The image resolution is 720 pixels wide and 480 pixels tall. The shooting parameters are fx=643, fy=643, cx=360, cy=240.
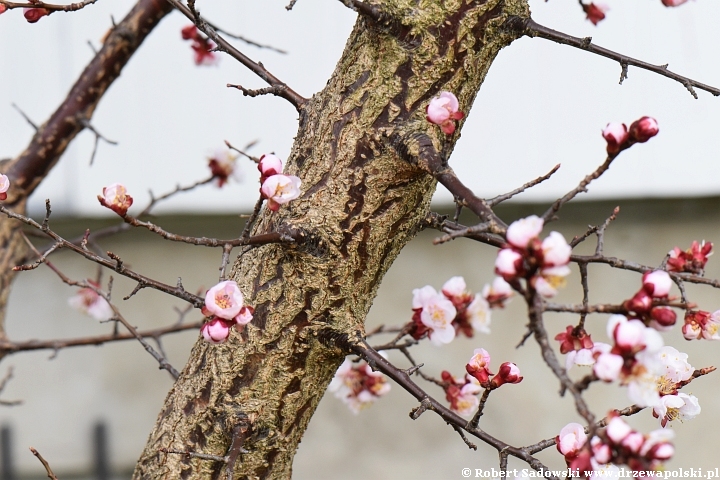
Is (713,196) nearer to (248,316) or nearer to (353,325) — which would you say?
(353,325)

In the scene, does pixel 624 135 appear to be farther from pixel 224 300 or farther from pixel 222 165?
pixel 222 165

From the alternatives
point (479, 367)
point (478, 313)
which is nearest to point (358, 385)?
point (478, 313)

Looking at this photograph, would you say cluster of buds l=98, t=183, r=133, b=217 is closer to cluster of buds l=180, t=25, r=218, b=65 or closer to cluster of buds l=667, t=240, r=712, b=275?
cluster of buds l=667, t=240, r=712, b=275

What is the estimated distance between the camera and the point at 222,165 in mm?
1291

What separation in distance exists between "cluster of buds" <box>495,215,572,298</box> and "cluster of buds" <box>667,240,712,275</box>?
1.05ft

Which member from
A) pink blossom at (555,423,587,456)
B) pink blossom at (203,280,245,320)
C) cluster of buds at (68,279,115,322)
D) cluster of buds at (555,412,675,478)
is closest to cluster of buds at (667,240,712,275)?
pink blossom at (555,423,587,456)

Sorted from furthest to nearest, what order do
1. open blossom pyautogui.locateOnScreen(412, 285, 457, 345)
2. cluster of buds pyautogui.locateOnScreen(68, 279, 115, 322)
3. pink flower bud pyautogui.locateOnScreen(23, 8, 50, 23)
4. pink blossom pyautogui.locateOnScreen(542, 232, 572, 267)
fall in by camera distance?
cluster of buds pyautogui.locateOnScreen(68, 279, 115, 322) < open blossom pyautogui.locateOnScreen(412, 285, 457, 345) < pink flower bud pyautogui.locateOnScreen(23, 8, 50, 23) < pink blossom pyautogui.locateOnScreen(542, 232, 572, 267)

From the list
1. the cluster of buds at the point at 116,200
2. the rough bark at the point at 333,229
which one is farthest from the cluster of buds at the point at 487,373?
the cluster of buds at the point at 116,200

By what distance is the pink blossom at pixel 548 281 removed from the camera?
0.35 metres

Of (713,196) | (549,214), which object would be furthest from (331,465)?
(549,214)

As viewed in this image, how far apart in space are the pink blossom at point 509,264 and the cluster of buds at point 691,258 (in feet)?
1.09

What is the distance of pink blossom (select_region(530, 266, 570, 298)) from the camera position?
13.8 inches

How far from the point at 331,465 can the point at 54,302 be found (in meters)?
0.91

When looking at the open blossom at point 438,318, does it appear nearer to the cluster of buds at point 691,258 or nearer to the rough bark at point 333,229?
the rough bark at point 333,229
